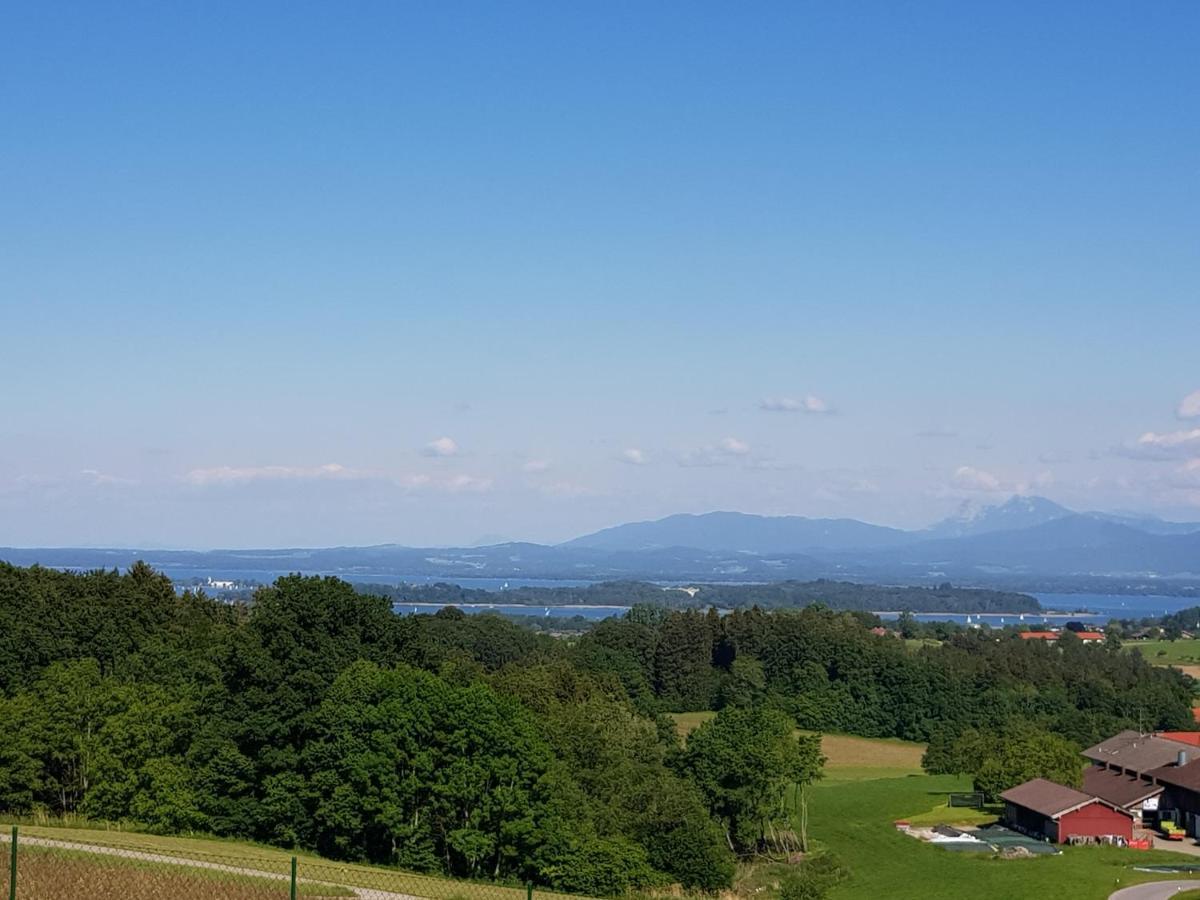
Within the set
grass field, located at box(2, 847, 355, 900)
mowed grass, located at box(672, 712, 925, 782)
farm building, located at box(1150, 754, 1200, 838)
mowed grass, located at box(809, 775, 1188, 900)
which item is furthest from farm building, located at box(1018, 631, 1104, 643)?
grass field, located at box(2, 847, 355, 900)

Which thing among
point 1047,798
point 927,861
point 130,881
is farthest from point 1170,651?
point 130,881

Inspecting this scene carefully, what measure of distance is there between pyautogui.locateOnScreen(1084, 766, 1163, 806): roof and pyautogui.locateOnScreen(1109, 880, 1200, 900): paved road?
579 inches

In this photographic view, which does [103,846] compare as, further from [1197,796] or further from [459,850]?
[1197,796]

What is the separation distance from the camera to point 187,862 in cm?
1941

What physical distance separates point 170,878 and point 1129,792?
51585mm

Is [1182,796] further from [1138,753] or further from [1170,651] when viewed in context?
[1170,651]

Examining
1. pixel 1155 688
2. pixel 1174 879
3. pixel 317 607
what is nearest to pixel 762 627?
Result: pixel 1155 688

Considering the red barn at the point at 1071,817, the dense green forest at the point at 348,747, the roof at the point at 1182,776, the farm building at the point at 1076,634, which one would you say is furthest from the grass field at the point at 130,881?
the farm building at the point at 1076,634

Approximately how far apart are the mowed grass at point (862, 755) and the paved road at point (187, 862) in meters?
54.6

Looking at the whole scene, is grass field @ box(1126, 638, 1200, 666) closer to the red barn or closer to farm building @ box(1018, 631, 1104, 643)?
farm building @ box(1018, 631, 1104, 643)

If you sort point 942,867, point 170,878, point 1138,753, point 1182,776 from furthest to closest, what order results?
1. point 1138,753
2. point 1182,776
3. point 942,867
4. point 170,878

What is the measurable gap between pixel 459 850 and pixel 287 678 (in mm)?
6668

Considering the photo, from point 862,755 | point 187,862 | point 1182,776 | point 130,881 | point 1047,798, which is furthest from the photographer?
point 862,755

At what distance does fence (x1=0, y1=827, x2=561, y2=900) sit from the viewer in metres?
15.3
